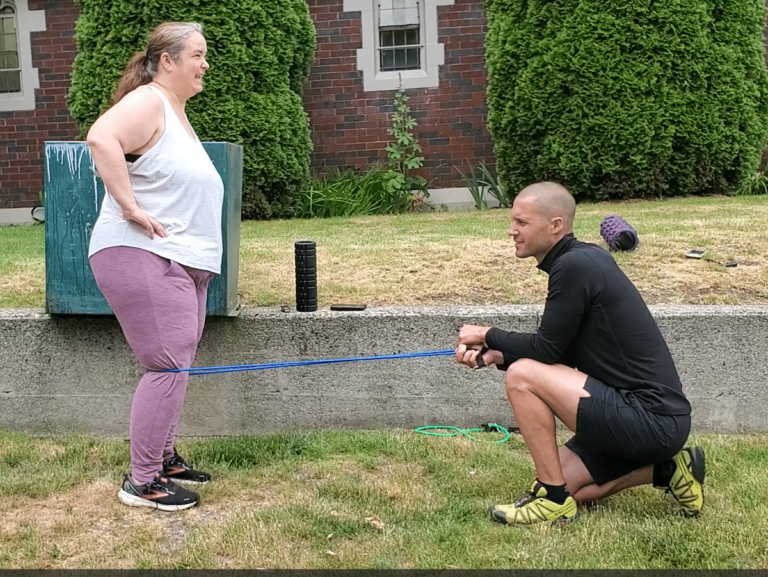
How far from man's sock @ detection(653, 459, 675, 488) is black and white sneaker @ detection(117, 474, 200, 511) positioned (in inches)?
71.7

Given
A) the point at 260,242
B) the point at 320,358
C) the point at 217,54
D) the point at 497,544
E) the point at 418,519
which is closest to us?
the point at 497,544

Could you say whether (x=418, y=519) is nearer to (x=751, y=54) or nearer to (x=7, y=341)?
(x=7, y=341)

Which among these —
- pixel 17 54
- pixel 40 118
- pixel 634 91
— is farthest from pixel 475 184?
pixel 17 54

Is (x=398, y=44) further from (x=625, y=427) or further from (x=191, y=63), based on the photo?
(x=625, y=427)

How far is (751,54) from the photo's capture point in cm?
912

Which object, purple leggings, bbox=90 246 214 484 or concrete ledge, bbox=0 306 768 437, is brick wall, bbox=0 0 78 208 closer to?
concrete ledge, bbox=0 306 768 437

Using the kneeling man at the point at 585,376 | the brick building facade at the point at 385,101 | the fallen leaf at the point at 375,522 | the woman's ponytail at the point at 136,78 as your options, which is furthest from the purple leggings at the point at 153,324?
the brick building facade at the point at 385,101

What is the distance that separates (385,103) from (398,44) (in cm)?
79

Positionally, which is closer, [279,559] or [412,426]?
[279,559]

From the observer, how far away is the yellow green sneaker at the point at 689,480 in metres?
3.37

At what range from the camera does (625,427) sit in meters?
3.28

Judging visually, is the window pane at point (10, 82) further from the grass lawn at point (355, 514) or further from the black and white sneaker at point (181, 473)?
the black and white sneaker at point (181, 473)

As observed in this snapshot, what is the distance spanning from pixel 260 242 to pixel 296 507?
355 cm

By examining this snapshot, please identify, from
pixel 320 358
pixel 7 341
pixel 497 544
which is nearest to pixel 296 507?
pixel 497 544
